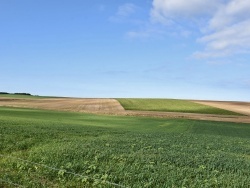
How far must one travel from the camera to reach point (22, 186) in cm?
1359

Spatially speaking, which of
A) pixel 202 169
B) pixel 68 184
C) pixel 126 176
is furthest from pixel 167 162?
pixel 68 184

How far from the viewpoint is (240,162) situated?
767 inches

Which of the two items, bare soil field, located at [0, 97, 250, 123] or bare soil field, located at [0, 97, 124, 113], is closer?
bare soil field, located at [0, 97, 250, 123]

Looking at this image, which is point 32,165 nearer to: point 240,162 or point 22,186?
point 22,186

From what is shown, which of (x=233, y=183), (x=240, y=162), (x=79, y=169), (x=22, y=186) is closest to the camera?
(x=22, y=186)

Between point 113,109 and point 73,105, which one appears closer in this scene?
point 113,109

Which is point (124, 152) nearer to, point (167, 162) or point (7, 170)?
point (167, 162)

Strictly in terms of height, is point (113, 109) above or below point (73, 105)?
below

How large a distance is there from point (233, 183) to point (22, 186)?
7.96 meters

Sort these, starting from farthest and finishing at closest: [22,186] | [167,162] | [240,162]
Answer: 1. [240,162]
2. [167,162]
3. [22,186]

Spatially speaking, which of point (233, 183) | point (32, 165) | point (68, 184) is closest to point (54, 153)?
point (32, 165)

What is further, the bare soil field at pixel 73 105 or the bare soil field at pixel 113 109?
the bare soil field at pixel 73 105

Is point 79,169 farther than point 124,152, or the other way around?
point 124,152

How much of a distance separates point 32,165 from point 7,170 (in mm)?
1175
